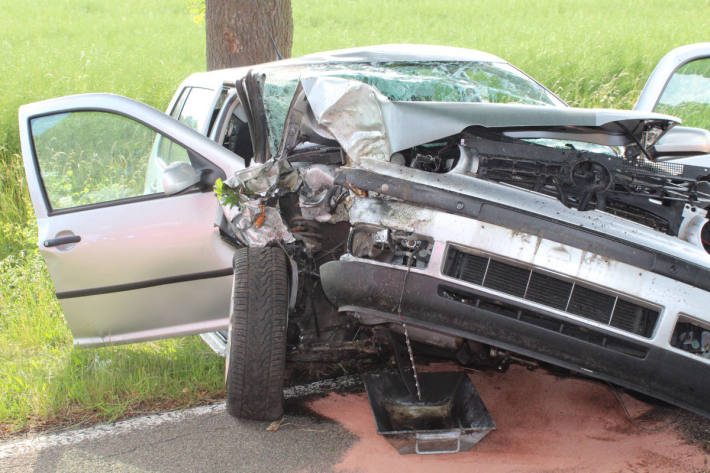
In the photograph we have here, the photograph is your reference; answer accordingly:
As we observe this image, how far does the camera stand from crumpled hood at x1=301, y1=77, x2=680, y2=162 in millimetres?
3117

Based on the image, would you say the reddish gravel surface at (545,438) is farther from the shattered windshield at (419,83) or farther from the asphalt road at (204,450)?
the shattered windshield at (419,83)

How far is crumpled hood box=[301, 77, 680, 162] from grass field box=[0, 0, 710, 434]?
1.88 m

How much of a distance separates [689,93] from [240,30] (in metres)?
4.45

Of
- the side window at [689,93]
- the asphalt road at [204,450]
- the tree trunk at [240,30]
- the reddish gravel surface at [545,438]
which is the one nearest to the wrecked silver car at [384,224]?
the asphalt road at [204,450]

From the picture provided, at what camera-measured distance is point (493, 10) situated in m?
21.3

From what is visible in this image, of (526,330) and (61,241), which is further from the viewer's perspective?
(61,241)

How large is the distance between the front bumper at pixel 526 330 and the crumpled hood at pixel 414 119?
0.58 metres

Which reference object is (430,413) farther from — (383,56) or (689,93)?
(689,93)

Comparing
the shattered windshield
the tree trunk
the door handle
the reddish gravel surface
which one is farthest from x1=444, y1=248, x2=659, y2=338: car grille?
the tree trunk

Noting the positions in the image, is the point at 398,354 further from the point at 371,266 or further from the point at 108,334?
the point at 108,334

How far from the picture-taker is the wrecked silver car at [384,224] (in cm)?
277

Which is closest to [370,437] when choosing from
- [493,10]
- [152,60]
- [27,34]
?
[152,60]

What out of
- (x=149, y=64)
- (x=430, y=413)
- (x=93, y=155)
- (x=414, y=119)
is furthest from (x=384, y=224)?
(x=149, y=64)

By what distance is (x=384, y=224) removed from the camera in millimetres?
2980
